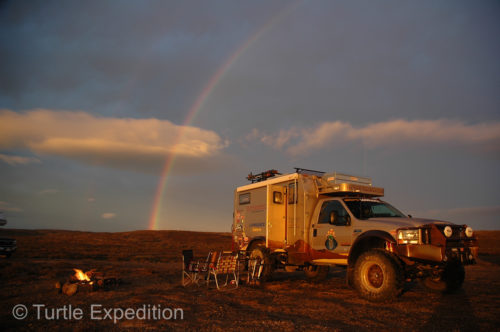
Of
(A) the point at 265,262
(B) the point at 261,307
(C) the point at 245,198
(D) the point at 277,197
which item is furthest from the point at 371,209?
(C) the point at 245,198

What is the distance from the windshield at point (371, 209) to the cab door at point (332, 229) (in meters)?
0.26

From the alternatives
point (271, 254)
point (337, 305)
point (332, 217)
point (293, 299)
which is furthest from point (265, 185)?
point (337, 305)

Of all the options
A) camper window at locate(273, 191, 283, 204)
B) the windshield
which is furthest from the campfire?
the windshield

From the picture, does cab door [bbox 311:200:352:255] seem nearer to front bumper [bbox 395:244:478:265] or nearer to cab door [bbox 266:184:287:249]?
cab door [bbox 266:184:287:249]

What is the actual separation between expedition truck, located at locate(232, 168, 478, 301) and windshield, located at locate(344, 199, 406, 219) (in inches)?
1.1

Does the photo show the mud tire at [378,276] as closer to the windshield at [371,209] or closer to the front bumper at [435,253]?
the front bumper at [435,253]

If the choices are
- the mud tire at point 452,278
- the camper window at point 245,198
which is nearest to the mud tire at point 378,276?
the mud tire at point 452,278

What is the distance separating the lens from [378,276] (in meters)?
8.25

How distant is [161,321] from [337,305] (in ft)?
12.4

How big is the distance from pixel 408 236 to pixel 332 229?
2.33 metres

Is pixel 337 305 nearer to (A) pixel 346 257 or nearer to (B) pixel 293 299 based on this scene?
(B) pixel 293 299

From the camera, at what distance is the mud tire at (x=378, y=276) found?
7.79 m

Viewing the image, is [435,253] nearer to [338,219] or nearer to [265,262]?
[338,219]

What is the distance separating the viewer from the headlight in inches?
305
